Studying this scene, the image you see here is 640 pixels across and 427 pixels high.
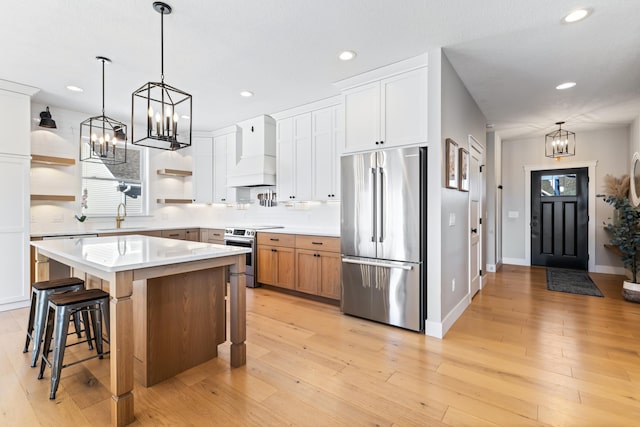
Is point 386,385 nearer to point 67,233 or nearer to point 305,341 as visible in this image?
point 305,341

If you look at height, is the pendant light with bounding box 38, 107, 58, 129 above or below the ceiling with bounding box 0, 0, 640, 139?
below

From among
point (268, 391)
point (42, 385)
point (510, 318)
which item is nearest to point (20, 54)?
point (42, 385)

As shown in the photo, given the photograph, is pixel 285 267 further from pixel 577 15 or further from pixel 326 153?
pixel 577 15

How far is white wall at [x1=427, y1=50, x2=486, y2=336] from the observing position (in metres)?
2.95

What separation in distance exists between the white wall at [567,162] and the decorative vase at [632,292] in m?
2.12

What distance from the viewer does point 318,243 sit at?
13.2 ft

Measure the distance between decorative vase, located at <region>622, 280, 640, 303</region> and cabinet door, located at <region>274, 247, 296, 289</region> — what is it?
4312mm

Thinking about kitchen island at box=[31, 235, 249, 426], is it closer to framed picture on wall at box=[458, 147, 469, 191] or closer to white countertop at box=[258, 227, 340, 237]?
white countertop at box=[258, 227, 340, 237]

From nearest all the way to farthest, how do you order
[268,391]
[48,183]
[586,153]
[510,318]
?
1. [268,391]
2. [510,318]
3. [48,183]
4. [586,153]

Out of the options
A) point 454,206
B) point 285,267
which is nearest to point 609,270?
point 454,206

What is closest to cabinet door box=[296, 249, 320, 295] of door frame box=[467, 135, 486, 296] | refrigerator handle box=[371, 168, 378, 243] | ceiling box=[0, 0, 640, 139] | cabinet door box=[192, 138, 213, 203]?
refrigerator handle box=[371, 168, 378, 243]

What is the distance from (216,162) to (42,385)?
4377 millimetres

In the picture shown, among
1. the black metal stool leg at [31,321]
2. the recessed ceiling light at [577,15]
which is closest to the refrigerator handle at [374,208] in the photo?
the recessed ceiling light at [577,15]

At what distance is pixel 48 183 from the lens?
4496 millimetres
